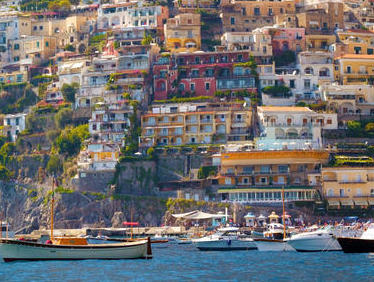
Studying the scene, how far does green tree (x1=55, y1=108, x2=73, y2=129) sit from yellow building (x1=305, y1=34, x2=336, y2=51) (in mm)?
33274

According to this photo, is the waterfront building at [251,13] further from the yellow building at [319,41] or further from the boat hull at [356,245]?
the boat hull at [356,245]

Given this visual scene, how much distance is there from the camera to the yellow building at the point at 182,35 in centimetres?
13562

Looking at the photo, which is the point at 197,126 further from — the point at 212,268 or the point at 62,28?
the point at 212,268

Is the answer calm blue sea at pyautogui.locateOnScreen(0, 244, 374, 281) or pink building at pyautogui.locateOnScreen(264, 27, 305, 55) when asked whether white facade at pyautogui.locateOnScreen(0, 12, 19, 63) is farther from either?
calm blue sea at pyautogui.locateOnScreen(0, 244, 374, 281)

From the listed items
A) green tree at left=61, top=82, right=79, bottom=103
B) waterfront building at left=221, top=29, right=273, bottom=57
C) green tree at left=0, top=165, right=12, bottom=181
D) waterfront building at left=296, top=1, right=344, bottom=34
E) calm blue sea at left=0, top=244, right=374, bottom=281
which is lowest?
calm blue sea at left=0, top=244, right=374, bottom=281

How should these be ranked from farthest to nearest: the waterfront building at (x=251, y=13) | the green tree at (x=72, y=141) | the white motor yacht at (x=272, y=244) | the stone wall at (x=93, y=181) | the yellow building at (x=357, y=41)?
the waterfront building at (x=251, y=13) < the yellow building at (x=357, y=41) < the green tree at (x=72, y=141) < the stone wall at (x=93, y=181) < the white motor yacht at (x=272, y=244)

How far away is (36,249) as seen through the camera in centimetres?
7938

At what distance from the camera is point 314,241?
8606 centimetres

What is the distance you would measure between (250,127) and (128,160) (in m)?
15.5

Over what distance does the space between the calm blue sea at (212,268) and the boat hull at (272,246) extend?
1.04 m

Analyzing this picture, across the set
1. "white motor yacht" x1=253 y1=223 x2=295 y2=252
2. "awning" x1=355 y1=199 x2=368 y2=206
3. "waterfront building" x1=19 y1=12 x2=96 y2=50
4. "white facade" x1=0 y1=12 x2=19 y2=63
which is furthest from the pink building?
"white motor yacht" x1=253 y1=223 x2=295 y2=252

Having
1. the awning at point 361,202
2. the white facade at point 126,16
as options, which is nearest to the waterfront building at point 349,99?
the awning at point 361,202

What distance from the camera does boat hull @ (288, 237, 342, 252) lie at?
282ft

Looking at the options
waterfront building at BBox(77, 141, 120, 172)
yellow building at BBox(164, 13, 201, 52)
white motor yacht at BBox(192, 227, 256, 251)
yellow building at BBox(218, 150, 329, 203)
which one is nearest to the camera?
white motor yacht at BBox(192, 227, 256, 251)
